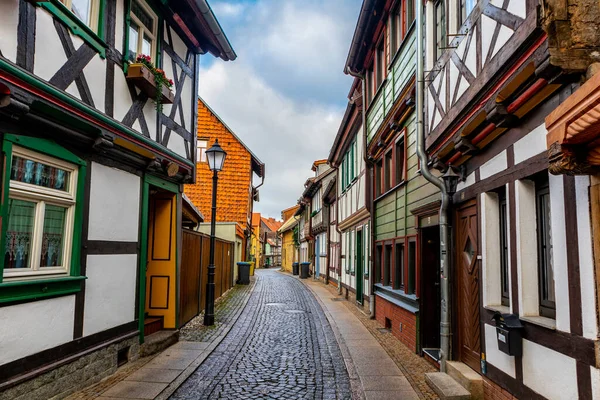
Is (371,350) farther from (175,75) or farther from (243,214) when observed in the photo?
(243,214)

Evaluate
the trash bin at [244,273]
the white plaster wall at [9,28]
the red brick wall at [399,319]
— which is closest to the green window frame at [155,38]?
the white plaster wall at [9,28]

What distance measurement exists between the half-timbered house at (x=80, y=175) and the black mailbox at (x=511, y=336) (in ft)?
15.5

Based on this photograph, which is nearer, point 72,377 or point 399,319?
point 72,377

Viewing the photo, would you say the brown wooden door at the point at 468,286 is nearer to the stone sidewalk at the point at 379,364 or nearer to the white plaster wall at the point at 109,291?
the stone sidewalk at the point at 379,364

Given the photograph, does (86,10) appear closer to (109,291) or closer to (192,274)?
(109,291)

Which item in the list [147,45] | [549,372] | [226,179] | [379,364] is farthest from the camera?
[226,179]

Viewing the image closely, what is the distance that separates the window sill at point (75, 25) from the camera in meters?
5.18

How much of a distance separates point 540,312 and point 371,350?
4.43 metres

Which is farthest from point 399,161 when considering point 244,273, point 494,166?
point 244,273

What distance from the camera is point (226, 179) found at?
25812 mm

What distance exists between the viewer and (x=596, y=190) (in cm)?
320

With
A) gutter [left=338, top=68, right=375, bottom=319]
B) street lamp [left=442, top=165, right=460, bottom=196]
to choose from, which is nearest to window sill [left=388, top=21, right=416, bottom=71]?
gutter [left=338, top=68, right=375, bottom=319]

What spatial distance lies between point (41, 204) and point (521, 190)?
505 cm

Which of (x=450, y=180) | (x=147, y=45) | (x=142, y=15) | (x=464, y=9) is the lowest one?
(x=450, y=180)
